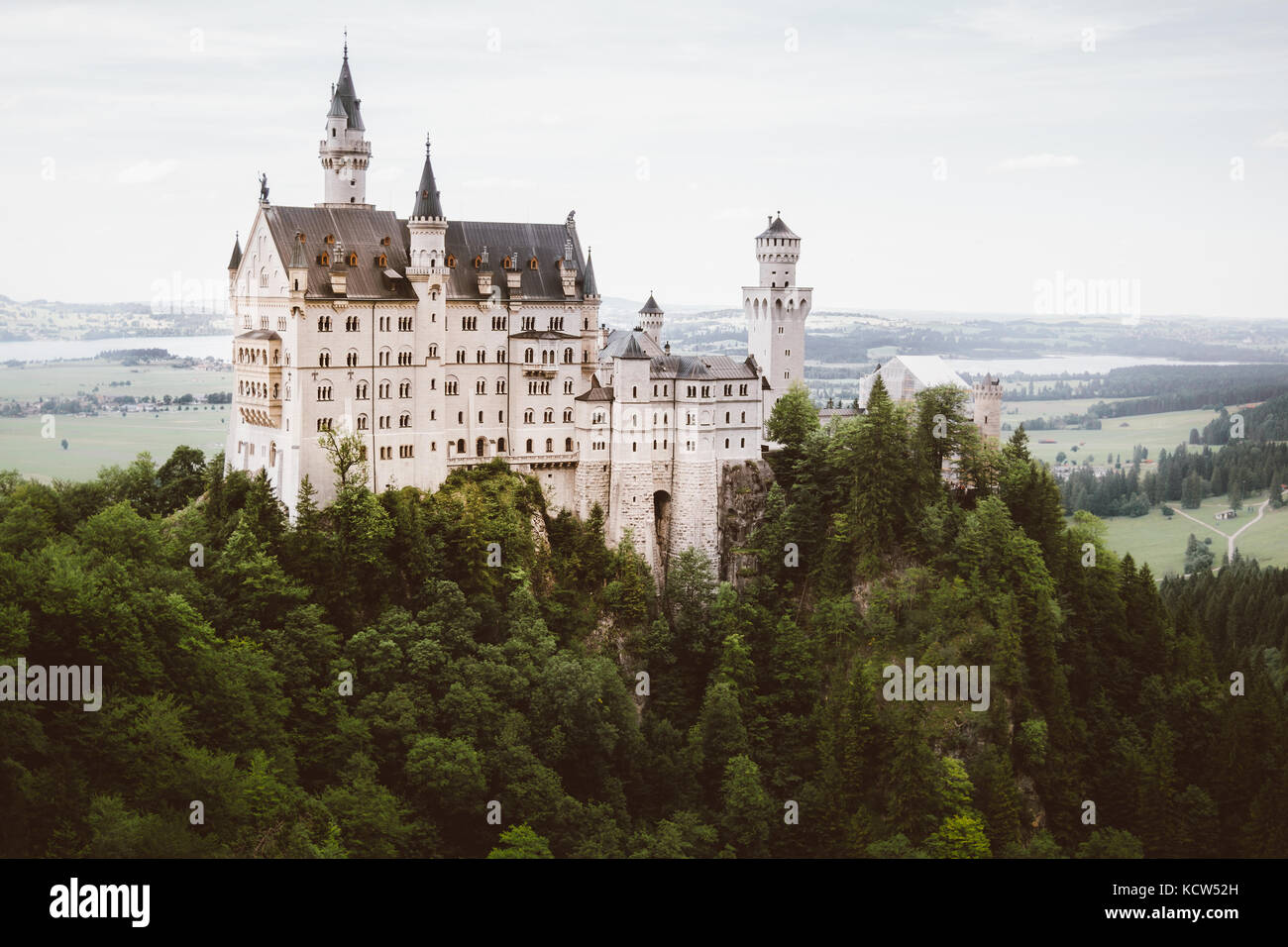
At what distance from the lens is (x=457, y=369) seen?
79.1m

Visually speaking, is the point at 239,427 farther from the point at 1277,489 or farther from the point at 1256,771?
the point at 1277,489

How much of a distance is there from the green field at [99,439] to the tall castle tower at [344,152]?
1437 cm

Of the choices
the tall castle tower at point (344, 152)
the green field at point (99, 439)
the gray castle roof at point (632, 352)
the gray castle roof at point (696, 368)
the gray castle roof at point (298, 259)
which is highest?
the tall castle tower at point (344, 152)

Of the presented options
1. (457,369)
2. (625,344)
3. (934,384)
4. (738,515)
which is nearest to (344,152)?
(457,369)

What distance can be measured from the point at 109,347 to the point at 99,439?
12875 mm

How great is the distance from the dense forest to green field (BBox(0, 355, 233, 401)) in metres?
7.12

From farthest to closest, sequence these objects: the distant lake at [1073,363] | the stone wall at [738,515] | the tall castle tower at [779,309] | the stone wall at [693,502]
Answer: the distant lake at [1073,363], the tall castle tower at [779,309], the stone wall at [738,515], the stone wall at [693,502]

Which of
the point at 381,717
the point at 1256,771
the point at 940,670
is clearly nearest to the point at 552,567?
the point at 381,717

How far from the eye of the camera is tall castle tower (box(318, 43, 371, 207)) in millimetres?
80438

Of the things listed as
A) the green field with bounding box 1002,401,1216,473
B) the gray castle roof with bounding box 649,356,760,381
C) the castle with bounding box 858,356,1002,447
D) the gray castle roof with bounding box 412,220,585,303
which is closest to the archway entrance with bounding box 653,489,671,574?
the gray castle roof with bounding box 649,356,760,381

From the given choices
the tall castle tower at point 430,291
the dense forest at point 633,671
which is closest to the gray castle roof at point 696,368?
the dense forest at point 633,671

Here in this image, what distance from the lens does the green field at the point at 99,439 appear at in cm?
7794

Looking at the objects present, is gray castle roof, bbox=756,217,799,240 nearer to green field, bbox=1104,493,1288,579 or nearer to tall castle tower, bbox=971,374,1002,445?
tall castle tower, bbox=971,374,1002,445

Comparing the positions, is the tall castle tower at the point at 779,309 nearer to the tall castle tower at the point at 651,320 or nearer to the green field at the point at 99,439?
the tall castle tower at the point at 651,320
